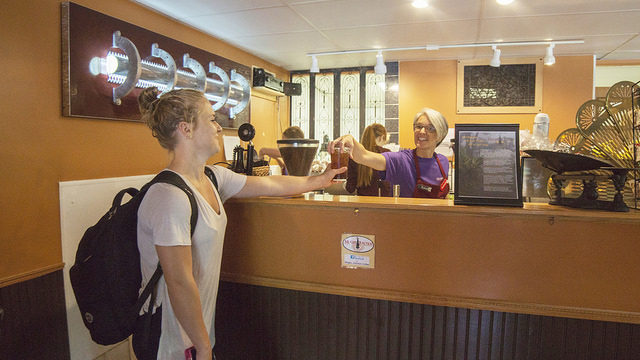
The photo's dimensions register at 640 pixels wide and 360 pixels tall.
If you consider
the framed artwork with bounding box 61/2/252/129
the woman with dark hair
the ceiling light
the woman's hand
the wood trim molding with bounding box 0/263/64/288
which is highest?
the ceiling light

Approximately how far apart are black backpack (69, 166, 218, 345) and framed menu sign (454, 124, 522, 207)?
988 millimetres

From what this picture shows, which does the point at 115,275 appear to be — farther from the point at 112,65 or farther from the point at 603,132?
the point at 112,65

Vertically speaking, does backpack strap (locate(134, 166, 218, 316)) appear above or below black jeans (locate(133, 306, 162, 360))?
above

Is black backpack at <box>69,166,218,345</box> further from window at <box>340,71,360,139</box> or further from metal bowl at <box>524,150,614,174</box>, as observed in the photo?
window at <box>340,71,360,139</box>

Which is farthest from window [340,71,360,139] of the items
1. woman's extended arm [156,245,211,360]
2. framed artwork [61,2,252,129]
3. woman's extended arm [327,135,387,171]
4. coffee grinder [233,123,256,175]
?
woman's extended arm [156,245,211,360]

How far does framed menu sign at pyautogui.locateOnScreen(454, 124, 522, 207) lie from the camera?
1.40m

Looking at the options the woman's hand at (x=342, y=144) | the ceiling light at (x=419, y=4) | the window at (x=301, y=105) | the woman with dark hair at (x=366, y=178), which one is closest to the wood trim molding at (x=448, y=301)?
the woman's hand at (x=342, y=144)

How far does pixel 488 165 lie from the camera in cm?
142

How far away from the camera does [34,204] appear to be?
2.33m

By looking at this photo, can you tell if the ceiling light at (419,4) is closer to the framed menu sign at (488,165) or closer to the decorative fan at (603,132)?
the decorative fan at (603,132)

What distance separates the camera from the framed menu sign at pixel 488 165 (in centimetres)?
140

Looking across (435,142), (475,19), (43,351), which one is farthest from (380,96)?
(43,351)

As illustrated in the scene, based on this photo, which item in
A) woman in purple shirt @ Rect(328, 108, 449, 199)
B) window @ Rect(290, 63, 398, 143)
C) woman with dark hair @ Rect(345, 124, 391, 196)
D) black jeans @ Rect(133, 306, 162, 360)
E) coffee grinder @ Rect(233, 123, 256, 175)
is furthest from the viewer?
window @ Rect(290, 63, 398, 143)

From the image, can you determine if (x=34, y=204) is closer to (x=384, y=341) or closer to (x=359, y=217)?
(x=359, y=217)
